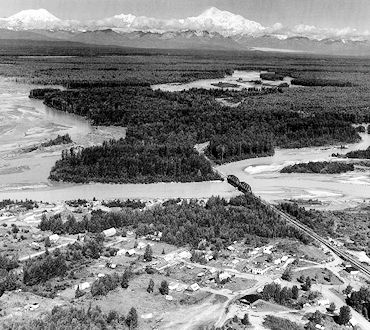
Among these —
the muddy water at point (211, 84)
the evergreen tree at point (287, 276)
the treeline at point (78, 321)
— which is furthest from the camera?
the muddy water at point (211, 84)

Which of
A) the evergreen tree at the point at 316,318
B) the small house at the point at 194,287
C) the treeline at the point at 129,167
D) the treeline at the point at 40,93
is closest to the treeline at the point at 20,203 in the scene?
the treeline at the point at 129,167

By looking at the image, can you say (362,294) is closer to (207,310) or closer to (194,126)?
(207,310)

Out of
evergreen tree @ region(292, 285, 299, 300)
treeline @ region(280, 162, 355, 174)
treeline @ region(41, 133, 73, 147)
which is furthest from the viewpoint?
treeline @ region(41, 133, 73, 147)

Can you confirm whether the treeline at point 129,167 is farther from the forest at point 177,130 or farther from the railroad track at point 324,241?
the railroad track at point 324,241

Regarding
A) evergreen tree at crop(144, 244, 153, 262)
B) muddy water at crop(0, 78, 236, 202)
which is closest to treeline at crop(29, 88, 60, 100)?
muddy water at crop(0, 78, 236, 202)

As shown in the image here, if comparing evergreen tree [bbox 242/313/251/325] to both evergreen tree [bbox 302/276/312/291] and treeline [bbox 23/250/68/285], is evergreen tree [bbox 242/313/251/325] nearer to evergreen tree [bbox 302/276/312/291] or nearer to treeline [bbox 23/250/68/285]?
evergreen tree [bbox 302/276/312/291]
